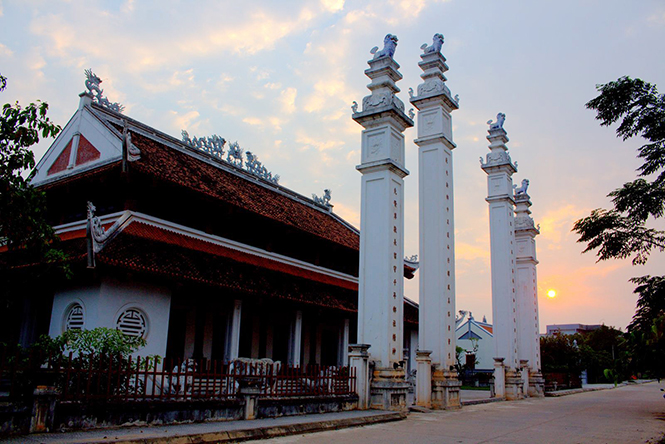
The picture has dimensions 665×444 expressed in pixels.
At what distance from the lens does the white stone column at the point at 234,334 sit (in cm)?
1603

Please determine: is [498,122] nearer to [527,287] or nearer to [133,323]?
[527,287]

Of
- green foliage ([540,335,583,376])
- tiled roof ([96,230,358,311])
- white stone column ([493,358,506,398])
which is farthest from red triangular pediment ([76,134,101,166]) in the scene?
green foliage ([540,335,583,376])

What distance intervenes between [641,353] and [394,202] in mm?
8543

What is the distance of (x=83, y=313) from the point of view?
1366 cm

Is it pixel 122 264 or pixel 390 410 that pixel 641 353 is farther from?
pixel 122 264

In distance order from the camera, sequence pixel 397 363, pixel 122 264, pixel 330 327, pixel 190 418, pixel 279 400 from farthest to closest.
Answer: pixel 330 327, pixel 397 363, pixel 122 264, pixel 279 400, pixel 190 418

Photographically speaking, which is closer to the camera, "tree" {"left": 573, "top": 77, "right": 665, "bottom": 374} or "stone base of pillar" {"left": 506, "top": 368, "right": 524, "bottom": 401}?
"tree" {"left": 573, "top": 77, "right": 665, "bottom": 374}

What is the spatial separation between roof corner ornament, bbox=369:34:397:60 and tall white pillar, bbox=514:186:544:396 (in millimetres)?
15658

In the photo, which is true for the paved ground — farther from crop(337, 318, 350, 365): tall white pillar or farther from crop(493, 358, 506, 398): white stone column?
crop(337, 318, 350, 365): tall white pillar

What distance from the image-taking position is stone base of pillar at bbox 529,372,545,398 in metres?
25.0

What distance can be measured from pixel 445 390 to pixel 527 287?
13854 millimetres

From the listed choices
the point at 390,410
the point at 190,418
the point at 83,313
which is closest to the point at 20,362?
the point at 190,418

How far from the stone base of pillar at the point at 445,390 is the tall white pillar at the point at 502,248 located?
727cm

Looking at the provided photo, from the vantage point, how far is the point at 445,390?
1578cm
